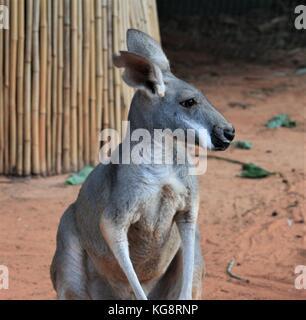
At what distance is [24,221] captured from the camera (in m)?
6.32

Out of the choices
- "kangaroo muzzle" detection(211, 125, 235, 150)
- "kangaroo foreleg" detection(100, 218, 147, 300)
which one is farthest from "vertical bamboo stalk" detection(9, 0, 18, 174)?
"kangaroo muzzle" detection(211, 125, 235, 150)

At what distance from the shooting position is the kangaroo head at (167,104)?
12.6 feet

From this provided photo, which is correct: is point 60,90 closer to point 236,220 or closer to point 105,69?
point 105,69

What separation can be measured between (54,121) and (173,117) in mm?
3269

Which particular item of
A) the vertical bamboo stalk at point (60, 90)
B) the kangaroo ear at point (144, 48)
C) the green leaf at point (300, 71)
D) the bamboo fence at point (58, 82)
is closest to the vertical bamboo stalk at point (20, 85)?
the bamboo fence at point (58, 82)

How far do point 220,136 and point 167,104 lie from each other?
0.29m

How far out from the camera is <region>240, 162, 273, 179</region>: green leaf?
23.0 ft

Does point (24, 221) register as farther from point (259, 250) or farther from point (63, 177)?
point (259, 250)

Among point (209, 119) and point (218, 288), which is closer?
point (209, 119)

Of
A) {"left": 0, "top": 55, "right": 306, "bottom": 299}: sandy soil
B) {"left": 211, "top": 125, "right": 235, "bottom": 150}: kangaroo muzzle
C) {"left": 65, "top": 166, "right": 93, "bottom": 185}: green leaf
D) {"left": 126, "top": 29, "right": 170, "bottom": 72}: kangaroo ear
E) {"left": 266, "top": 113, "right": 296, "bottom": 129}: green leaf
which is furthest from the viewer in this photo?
{"left": 266, "top": 113, "right": 296, "bottom": 129}: green leaf

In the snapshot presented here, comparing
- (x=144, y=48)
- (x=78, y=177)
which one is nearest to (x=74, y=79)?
(x=78, y=177)

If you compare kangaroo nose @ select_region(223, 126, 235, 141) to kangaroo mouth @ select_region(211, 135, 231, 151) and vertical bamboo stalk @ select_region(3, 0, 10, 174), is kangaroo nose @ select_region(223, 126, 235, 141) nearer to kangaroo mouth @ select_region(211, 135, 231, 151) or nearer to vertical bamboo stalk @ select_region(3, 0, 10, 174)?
kangaroo mouth @ select_region(211, 135, 231, 151)

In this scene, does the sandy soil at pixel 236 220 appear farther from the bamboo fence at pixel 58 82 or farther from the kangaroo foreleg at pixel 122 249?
the kangaroo foreleg at pixel 122 249

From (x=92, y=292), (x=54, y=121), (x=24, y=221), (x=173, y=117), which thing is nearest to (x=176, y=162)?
(x=173, y=117)
